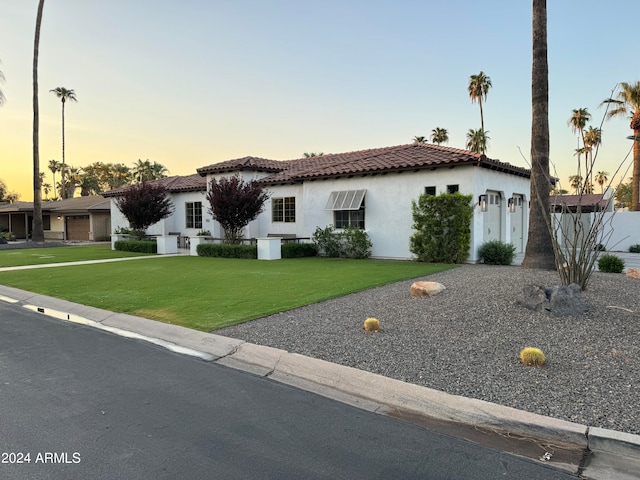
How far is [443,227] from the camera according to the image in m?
16.0

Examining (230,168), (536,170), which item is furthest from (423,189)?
(230,168)

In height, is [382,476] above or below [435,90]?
below

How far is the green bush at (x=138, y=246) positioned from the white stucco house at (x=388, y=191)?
490 cm

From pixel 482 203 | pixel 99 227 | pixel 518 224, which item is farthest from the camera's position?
pixel 99 227

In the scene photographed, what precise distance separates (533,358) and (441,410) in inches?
62.3

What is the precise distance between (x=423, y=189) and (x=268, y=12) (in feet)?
29.7

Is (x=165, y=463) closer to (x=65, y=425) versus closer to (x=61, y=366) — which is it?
(x=65, y=425)

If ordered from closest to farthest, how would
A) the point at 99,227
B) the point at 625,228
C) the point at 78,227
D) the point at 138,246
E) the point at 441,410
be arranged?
the point at 441,410, the point at 138,246, the point at 625,228, the point at 99,227, the point at 78,227

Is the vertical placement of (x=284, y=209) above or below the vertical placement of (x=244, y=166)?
below

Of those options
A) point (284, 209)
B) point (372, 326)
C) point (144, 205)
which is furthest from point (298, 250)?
point (372, 326)

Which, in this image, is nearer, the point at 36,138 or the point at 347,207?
the point at 347,207

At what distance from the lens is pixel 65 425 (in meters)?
3.83

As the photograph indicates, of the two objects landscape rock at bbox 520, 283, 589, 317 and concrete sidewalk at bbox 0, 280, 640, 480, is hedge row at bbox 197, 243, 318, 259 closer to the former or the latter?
concrete sidewalk at bbox 0, 280, 640, 480

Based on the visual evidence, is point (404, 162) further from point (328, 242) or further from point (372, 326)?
point (372, 326)
